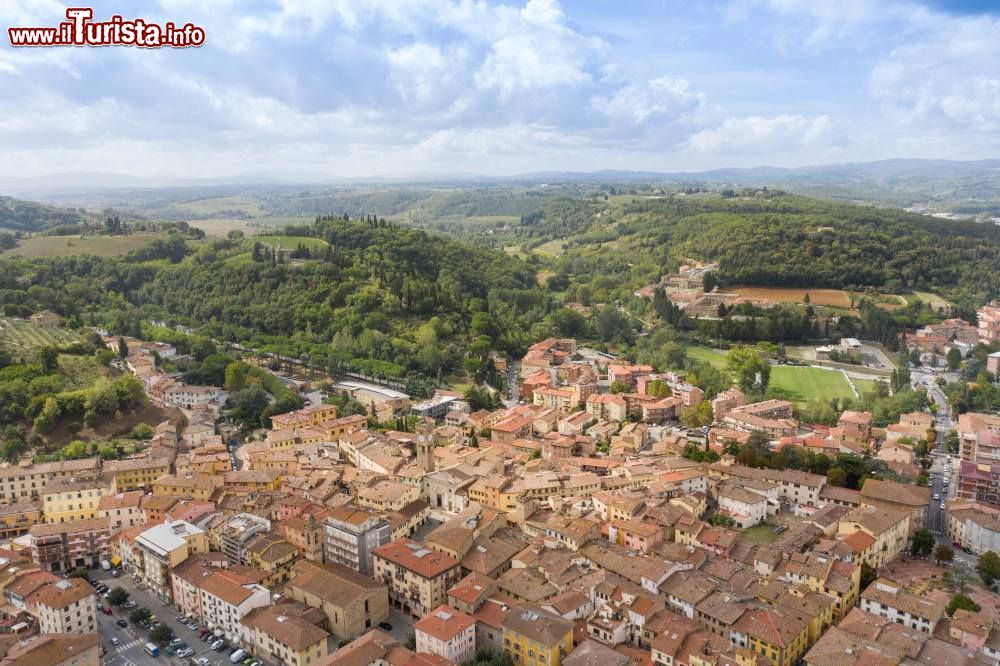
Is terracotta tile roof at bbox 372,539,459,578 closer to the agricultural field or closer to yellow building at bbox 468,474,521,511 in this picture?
yellow building at bbox 468,474,521,511

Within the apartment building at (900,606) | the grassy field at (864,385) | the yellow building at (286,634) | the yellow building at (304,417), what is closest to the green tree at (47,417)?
the yellow building at (304,417)

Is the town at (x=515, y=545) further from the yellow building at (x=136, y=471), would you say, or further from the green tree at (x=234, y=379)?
the green tree at (x=234, y=379)

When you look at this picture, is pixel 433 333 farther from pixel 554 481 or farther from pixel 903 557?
pixel 903 557

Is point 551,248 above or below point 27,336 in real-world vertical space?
below

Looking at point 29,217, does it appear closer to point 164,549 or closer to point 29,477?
point 29,477

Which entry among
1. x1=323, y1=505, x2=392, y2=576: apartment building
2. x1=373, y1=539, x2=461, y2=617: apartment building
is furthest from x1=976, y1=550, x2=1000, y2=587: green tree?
x1=323, y1=505, x2=392, y2=576: apartment building

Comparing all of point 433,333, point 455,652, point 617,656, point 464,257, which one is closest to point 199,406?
point 433,333

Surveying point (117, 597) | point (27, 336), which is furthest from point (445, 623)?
point (27, 336)

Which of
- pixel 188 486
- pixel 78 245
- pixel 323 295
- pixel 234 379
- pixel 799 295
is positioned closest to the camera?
pixel 188 486
